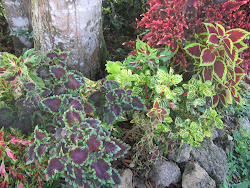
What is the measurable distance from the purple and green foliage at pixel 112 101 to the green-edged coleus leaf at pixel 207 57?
53 centimetres

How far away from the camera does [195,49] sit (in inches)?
66.9

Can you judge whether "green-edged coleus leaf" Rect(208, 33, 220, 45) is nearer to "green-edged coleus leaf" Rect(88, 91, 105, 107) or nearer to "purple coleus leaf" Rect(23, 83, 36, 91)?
"green-edged coleus leaf" Rect(88, 91, 105, 107)

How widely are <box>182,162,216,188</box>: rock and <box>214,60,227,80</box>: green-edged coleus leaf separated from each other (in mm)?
753

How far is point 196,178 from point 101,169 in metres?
0.90

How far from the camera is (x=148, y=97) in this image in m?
1.69

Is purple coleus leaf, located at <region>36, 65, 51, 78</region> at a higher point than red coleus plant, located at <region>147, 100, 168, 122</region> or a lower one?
higher

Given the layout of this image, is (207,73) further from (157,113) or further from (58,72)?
(58,72)

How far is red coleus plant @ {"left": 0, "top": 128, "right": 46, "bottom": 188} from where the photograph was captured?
1.29 m

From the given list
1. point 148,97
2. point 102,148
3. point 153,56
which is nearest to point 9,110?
point 102,148

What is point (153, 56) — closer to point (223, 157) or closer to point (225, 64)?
point (225, 64)

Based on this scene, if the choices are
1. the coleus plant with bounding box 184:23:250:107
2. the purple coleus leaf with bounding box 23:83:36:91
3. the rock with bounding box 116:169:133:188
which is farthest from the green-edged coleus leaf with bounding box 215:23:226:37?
the purple coleus leaf with bounding box 23:83:36:91

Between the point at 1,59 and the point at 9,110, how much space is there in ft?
1.10

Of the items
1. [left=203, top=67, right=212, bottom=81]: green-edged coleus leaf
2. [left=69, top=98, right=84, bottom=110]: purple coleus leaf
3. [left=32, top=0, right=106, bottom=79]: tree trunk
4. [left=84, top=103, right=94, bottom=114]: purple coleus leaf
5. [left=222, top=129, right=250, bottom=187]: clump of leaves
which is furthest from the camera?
[left=222, top=129, right=250, bottom=187]: clump of leaves

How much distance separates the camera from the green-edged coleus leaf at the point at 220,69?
1584 millimetres
